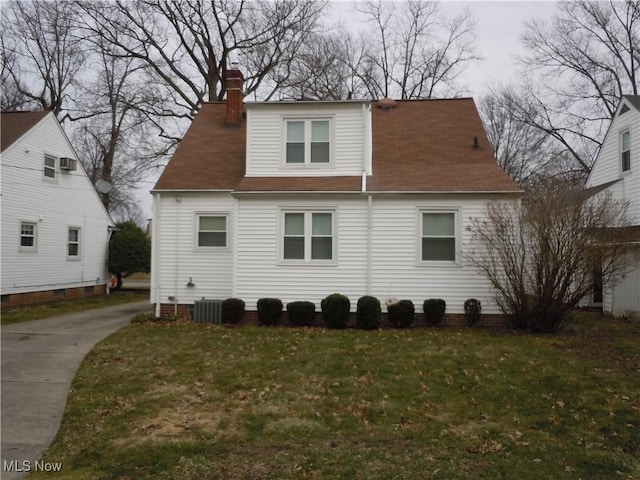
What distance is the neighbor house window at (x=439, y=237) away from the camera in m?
12.8

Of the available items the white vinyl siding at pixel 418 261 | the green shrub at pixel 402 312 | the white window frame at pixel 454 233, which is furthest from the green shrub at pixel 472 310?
the green shrub at pixel 402 312

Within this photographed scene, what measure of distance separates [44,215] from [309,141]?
11.8m

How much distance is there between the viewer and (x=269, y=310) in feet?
40.8

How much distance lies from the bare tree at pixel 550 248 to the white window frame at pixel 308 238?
11.7 feet

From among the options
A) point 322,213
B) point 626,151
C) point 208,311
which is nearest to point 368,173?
point 322,213

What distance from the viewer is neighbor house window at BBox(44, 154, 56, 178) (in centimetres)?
1953

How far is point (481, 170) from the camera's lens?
13.5 meters

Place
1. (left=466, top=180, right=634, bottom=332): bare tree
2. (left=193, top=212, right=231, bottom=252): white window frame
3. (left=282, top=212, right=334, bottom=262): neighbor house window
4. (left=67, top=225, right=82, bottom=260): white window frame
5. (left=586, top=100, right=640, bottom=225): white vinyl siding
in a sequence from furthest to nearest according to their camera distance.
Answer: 1. (left=67, top=225, right=82, bottom=260): white window frame
2. (left=586, top=100, right=640, bottom=225): white vinyl siding
3. (left=193, top=212, right=231, bottom=252): white window frame
4. (left=282, top=212, right=334, bottom=262): neighbor house window
5. (left=466, top=180, right=634, bottom=332): bare tree

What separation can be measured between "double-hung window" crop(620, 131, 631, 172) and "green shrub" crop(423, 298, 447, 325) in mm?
8729

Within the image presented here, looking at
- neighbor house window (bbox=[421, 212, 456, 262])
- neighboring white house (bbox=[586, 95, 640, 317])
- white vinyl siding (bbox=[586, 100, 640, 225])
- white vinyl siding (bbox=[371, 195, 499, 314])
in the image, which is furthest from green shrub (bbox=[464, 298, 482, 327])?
white vinyl siding (bbox=[586, 100, 640, 225])

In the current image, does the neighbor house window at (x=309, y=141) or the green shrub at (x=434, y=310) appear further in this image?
the neighbor house window at (x=309, y=141)

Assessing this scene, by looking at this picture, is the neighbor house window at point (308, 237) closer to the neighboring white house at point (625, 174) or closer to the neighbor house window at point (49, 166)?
the neighboring white house at point (625, 174)

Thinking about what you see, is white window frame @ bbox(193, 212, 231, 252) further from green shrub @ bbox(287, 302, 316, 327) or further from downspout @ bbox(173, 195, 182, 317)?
green shrub @ bbox(287, 302, 316, 327)

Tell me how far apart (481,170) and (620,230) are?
3699 mm
